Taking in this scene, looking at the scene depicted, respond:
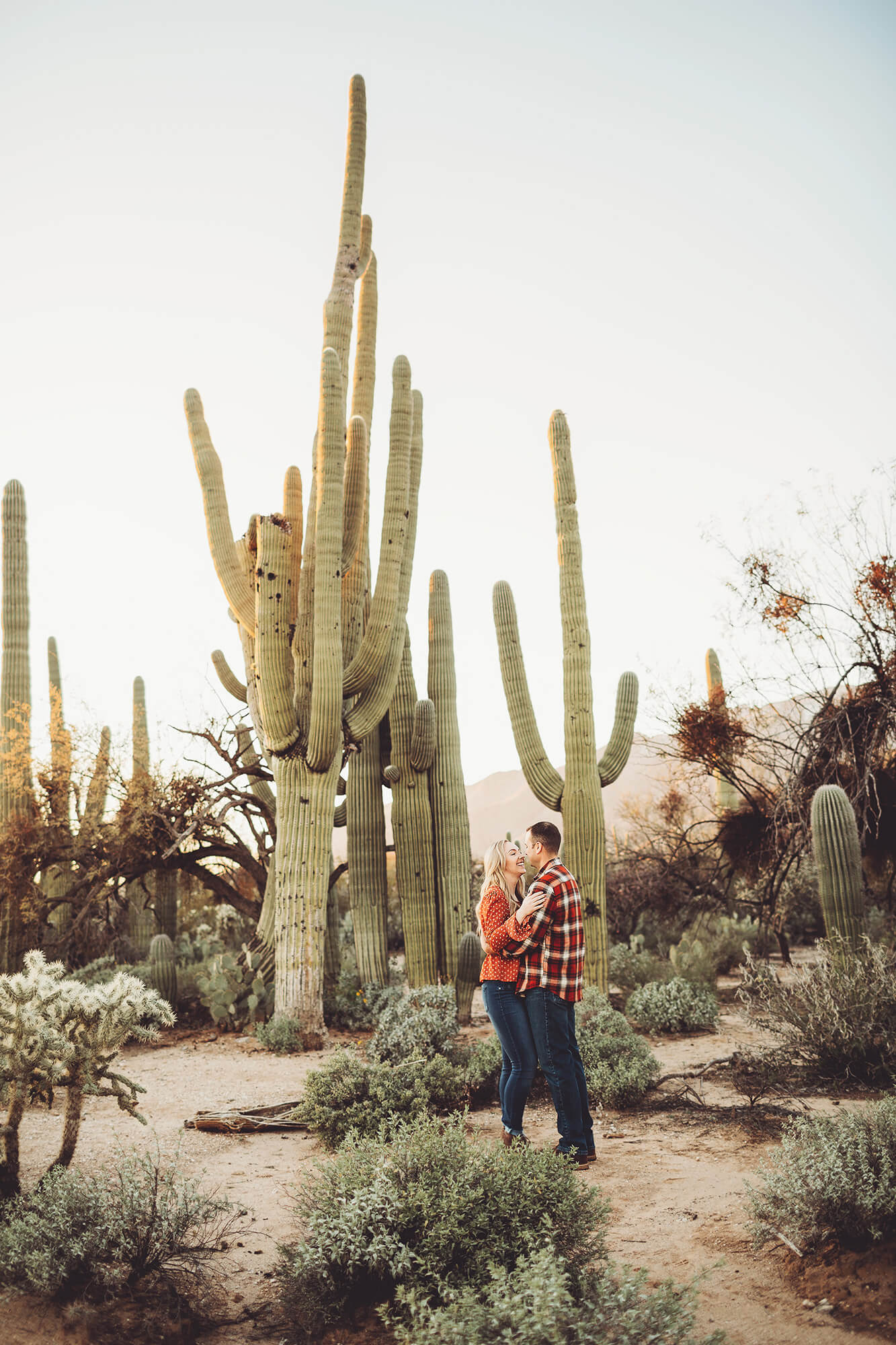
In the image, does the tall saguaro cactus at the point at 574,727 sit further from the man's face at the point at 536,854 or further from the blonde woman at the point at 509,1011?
the blonde woman at the point at 509,1011

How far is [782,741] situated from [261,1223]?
9390 mm

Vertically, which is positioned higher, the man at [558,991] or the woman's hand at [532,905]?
the woman's hand at [532,905]

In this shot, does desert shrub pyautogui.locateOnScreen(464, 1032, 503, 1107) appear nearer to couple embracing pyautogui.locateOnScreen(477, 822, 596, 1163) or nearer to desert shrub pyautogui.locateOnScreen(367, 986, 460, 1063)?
desert shrub pyautogui.locateOnScreen(367, 986, 460, 1063)

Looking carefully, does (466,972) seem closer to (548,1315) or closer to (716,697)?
(716,697)

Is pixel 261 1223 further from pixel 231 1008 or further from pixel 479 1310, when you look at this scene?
pixel 231 1008

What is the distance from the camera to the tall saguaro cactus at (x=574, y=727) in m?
10.1

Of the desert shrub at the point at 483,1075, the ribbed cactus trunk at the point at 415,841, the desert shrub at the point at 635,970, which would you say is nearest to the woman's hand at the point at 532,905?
the desert shrub at the point at 483,1075

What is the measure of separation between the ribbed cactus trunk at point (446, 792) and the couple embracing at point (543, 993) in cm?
575

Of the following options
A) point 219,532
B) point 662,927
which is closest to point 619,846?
point 662,927

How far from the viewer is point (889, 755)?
1071 cm

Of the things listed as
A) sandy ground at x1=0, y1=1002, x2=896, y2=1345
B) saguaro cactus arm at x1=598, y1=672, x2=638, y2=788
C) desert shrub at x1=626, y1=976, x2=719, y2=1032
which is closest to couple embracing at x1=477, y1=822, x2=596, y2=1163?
sandy ground at x1=0, y1=1002, x2=896, y2=1345

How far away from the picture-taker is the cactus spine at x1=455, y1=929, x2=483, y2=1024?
10094 millimetres

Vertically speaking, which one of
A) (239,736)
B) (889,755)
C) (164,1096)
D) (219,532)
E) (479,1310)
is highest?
(219,532)

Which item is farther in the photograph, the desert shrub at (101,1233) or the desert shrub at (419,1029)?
the desert shrub at (419,1029)
